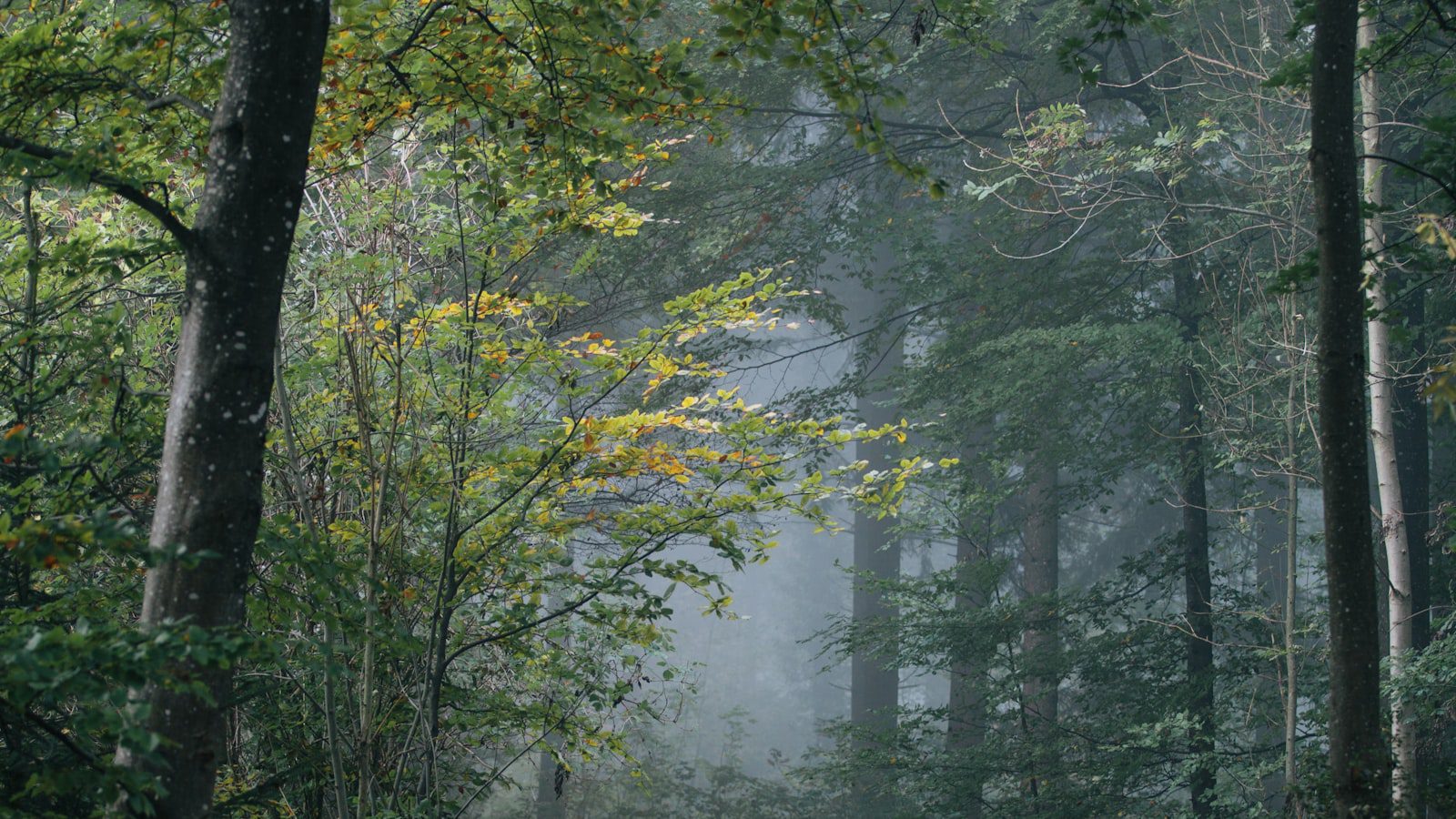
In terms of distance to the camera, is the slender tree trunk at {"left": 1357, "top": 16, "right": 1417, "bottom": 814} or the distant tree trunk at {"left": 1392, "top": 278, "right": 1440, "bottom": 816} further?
the distant tree trunk at {"left": 1392, "top": 278, "right": 1440, "bottom": 816}

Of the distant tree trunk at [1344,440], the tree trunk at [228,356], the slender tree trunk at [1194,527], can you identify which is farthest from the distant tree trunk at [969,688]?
the tree trunk at [228,356]

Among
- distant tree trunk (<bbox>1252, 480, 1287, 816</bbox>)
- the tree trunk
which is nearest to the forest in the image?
the tree trunk

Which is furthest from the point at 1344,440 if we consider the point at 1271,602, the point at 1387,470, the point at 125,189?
the point at 1271,602

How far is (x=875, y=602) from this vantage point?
56.9 feet

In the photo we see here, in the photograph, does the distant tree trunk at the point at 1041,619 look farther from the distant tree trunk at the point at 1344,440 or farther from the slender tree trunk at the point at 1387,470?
the distant tree trunk at the point at 1344,440

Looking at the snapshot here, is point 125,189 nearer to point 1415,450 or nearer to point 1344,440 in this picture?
point 1344,440

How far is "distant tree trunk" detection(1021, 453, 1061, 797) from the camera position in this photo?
11234mm

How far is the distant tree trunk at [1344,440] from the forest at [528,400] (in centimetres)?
2

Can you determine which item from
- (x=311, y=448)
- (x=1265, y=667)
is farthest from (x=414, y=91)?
(x=1265, y=667)

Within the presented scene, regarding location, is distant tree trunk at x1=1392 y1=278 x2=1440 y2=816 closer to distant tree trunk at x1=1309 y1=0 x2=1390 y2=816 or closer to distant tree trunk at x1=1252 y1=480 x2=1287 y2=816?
distant tree trunk at x1=1252 y1=480 x2=1287 y2=816

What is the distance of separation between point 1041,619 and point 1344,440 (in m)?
8.44

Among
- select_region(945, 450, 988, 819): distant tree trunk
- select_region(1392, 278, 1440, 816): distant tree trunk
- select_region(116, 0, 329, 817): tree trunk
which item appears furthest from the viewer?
select_region(945, 450, 988, 819): distant tree trunk

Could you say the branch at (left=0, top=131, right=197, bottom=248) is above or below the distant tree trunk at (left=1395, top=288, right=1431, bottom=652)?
below

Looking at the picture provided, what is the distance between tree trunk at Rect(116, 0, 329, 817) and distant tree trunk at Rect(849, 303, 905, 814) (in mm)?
8899
